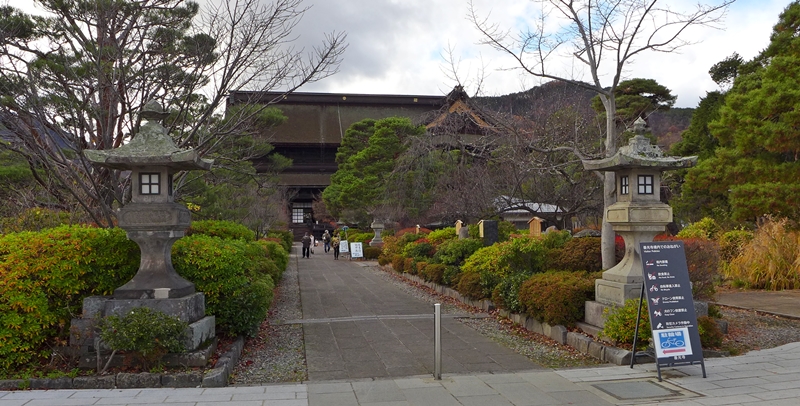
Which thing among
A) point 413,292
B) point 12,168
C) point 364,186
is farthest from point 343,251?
point 12,168

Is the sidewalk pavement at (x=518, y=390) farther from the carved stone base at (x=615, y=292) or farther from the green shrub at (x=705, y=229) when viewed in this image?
the green shrub at (x=705, y=229)

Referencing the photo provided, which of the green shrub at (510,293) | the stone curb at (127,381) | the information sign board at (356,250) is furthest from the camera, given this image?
the information sign board at (356,250)

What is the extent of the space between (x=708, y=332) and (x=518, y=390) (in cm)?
306

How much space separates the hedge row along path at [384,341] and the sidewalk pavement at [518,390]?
24 centimetres

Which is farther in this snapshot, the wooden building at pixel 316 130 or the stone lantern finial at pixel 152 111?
the wooden building at pixel 316 130

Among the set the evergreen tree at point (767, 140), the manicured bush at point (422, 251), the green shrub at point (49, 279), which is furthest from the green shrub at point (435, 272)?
the green shrub at point (49, 279)

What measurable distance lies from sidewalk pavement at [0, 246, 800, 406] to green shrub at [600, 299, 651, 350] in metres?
0.39

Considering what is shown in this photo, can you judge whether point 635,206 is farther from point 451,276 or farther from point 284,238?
point 284,238

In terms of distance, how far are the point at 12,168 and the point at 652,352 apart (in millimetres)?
12153

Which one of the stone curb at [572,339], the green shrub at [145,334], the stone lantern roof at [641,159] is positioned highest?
the stone lantern roof at [641,159]

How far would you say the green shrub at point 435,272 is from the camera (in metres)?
14.7

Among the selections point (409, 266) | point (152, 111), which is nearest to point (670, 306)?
point (152, 111)

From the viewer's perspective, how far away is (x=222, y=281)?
754cm

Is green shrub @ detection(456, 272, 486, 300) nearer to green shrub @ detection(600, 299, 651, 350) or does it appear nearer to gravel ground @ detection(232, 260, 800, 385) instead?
gravel ground @ detection(232, 260, 800, 385)
